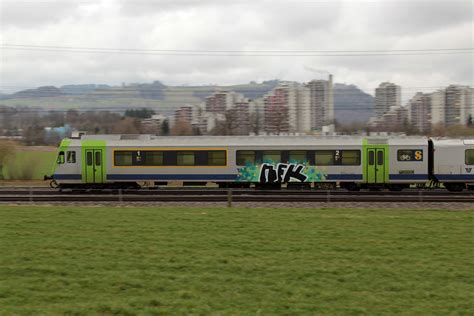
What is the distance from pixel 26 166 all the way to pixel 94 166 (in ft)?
47.4

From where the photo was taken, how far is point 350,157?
90.2 feet

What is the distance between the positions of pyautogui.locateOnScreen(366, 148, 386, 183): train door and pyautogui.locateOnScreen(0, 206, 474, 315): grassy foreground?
12.9 meters

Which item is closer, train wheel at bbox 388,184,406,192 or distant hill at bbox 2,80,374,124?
train wheel at bbox 388,184,406,192

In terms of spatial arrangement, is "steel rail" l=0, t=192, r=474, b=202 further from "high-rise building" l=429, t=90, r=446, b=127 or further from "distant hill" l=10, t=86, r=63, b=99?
"high-rise building" l=429, t=90, r=446, b=127

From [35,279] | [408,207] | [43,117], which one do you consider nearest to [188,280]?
[35,279]

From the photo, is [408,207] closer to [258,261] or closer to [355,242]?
[355,242]

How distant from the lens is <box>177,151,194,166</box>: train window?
92.6ft

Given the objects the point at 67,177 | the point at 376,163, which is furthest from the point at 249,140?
the point at 67,177

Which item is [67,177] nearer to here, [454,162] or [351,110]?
[454,162]

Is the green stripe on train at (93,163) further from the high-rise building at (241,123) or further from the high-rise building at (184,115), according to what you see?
the high-rise building at (184,115)

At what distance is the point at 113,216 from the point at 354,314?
10072 mm

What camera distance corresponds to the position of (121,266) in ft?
30.1

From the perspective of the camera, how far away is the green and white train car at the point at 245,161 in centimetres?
2725

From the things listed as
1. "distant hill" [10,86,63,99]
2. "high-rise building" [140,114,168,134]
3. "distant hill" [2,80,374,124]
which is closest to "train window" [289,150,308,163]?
"distant hill" [2,80,374,124]
